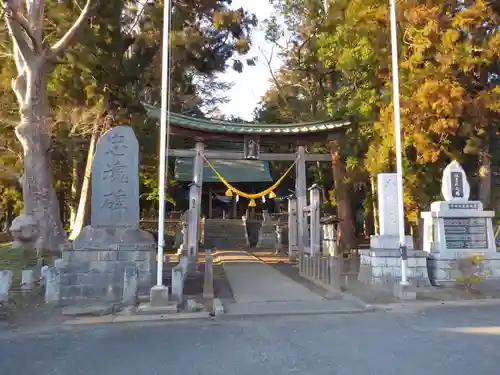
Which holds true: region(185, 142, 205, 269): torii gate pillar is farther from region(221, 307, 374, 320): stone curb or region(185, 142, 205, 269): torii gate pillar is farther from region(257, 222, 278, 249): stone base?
region(257, 222, 278, 249): stone base

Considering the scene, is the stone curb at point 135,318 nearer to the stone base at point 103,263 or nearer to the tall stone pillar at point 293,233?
the stone base at point 103,263

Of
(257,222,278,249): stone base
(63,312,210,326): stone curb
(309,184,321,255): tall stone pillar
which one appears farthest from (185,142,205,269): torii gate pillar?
(257,222,278,249): stone base

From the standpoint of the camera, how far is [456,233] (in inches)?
452

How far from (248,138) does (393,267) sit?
363 inches

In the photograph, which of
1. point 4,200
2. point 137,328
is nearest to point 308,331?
point 137,328

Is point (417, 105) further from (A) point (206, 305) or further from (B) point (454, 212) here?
(A) point (206, 305)

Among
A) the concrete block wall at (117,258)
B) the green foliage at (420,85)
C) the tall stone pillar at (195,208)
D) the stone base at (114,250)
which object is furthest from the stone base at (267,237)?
the concrete block wall at (117,258)

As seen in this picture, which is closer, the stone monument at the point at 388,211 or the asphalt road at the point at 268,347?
the asphalt road at the point at 268,347

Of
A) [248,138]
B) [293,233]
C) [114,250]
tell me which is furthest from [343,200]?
[114,250]

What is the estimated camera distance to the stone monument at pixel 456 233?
444 inches

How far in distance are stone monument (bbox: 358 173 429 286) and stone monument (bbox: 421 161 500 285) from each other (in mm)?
490

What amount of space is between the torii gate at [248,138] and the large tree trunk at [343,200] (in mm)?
654

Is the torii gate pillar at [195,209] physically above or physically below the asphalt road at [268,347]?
above

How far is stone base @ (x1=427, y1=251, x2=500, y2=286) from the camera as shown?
36.7 feet
